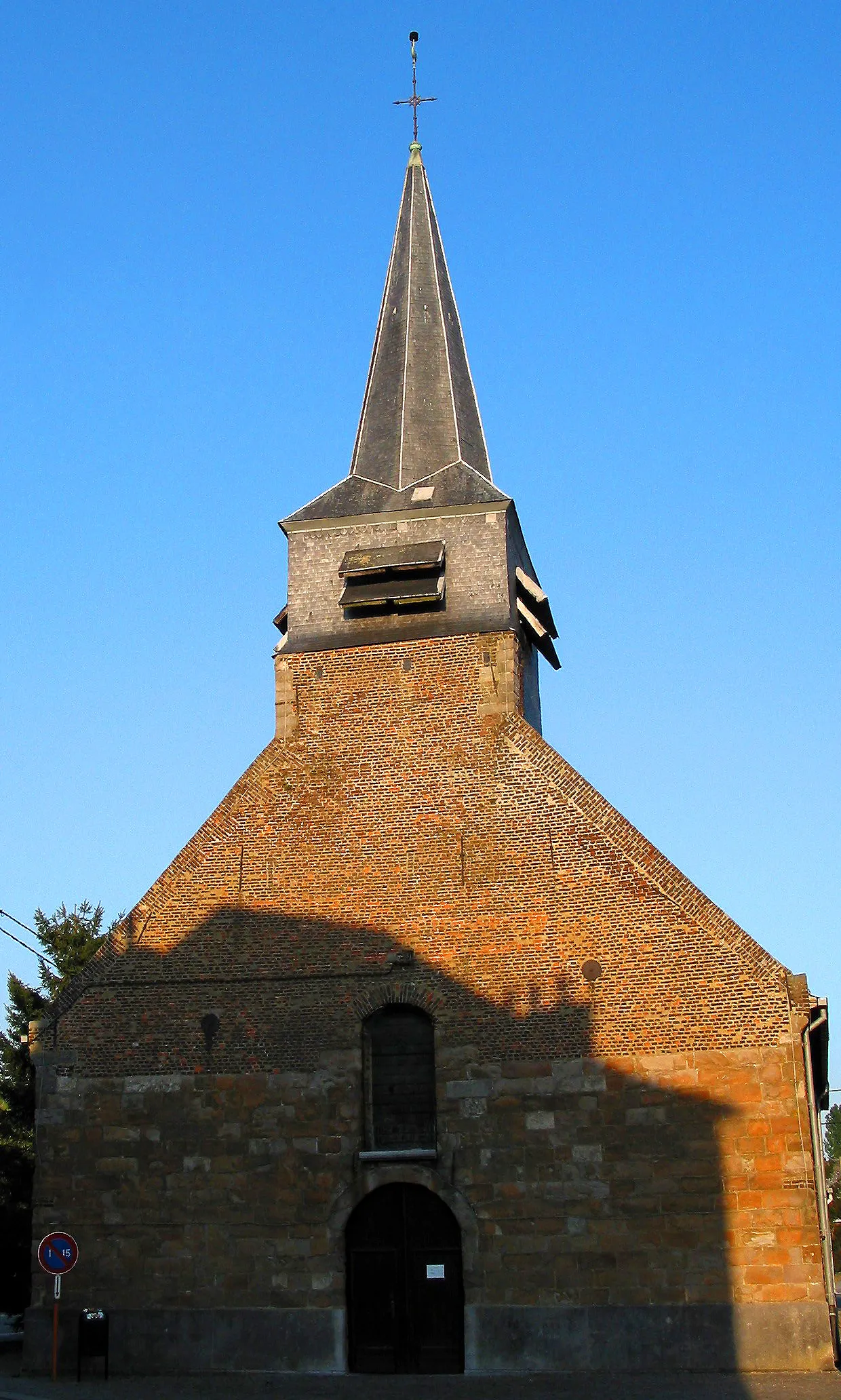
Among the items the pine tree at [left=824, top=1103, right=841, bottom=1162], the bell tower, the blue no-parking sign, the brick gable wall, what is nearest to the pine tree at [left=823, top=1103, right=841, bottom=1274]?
the pine tree at [left=824, top=1103, right=841, bottom=1162]

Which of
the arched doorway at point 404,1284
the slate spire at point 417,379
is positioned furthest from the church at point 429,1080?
the slate spire at point 417,379

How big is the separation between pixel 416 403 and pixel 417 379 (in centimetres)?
57

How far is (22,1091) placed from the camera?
26.7 m

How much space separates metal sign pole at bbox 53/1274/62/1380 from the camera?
55.3ft

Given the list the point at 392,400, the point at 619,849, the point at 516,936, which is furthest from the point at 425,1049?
the point at 392,400

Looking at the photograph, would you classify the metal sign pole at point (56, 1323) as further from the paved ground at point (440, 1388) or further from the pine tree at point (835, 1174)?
the pine tree at point (835, 1174)

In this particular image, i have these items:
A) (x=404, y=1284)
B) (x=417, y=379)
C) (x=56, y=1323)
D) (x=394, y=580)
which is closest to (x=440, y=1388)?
(x=404, y=1284)

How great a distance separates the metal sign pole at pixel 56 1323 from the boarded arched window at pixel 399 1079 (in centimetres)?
405

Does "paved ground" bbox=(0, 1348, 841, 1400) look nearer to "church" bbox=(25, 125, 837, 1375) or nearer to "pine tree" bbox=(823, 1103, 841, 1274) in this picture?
"church" bbox=(25, 125, 837, 1375)

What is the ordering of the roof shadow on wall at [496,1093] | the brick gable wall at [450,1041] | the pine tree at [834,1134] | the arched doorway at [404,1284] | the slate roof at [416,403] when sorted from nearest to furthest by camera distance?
the roof shadow on wall at [496,1093] < the brick gable wall at [450,1041] < the arched doorway at [404,1284] < the slate roof at [416,403] < the pine tree at [834,1134]

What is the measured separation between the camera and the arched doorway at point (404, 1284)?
17219mm

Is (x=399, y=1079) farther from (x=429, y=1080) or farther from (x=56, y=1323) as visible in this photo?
(x=56, y=1323)

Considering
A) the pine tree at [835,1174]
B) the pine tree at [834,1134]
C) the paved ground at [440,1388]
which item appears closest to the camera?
the paved ground at [440,1388]

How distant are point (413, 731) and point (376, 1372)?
322 inches
